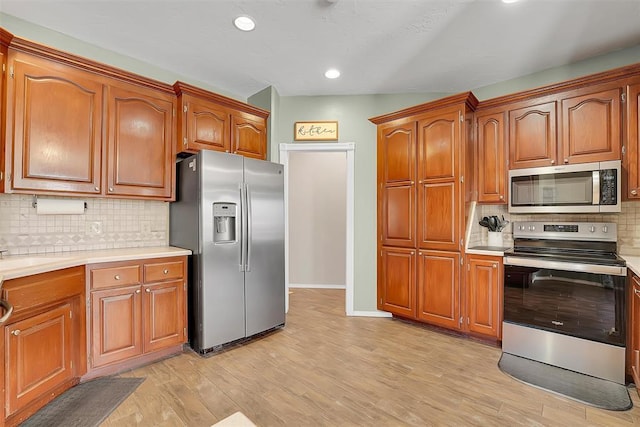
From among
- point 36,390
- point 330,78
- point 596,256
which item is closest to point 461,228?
point 596,256

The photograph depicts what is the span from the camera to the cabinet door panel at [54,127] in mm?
2039

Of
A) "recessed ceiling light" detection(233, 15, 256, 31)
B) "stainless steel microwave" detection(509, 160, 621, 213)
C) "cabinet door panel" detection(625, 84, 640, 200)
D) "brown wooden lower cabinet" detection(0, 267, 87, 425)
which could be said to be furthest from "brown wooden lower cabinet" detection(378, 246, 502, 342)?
"brown wooden lower cabinet" detection(0, 267, 87, 425)

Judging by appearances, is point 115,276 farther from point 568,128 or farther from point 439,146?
point 568,128

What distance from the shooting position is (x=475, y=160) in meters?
3.08

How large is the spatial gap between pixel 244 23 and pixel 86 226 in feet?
7.15

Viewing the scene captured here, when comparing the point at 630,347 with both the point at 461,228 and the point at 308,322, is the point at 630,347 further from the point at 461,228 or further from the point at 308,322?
the point at 308,322

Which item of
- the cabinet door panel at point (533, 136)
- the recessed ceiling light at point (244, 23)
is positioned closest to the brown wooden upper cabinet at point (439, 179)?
the cabinet door panel at point (533, 136)

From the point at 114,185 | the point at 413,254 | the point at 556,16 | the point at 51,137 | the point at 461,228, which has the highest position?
A: the point at 556,16

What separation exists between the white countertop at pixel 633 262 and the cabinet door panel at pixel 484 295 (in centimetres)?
84

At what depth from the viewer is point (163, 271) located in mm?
2490

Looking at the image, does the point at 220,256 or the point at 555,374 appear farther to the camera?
the point at 220,256

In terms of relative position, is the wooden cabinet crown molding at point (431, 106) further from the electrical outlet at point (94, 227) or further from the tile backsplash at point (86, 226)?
the electrical outlet at point (94, 227)

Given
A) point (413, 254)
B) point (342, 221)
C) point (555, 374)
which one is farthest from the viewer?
point (342, 221)

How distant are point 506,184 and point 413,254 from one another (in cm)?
115
